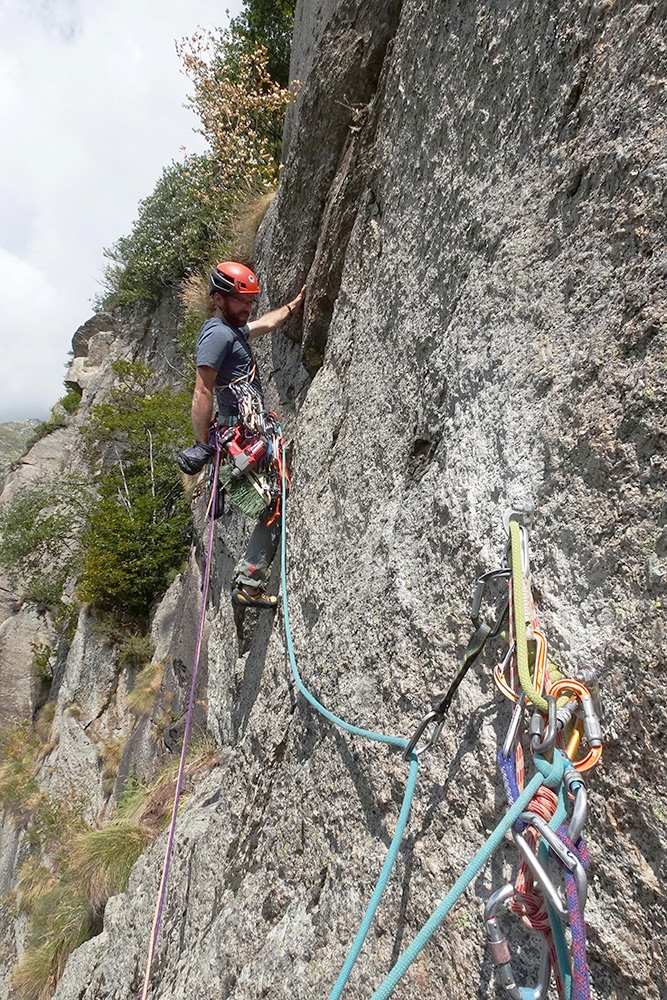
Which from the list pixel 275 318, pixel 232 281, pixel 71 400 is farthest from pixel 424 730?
pixel 71 400

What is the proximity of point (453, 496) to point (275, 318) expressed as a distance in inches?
120

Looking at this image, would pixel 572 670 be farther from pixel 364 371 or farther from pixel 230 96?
pixel 230 96

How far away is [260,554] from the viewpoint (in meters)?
4.02

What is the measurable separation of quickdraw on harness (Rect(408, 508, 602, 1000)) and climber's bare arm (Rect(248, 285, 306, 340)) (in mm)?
3278

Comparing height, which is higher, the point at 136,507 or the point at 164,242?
the point at 164,242

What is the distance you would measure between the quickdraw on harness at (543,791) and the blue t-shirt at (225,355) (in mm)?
2793

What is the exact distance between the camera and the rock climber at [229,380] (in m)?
3.89

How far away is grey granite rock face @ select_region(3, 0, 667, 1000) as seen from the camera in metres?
1.44

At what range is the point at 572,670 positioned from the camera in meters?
1.50

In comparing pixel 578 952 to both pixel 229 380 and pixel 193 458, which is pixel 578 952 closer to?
pixel 193 458

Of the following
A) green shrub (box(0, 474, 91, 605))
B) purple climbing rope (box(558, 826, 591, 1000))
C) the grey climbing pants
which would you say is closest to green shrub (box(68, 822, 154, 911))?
the grey climbing pants

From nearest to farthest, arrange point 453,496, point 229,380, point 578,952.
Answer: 1. point 578,952
2. point 453,496
3. point 229,380

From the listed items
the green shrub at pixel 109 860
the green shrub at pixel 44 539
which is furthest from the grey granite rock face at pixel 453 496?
the green shrub at pixel 44 539

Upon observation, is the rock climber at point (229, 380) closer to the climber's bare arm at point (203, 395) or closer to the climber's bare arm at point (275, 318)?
the climber's bare arm at point (203, 395)
